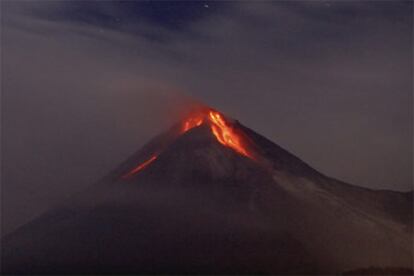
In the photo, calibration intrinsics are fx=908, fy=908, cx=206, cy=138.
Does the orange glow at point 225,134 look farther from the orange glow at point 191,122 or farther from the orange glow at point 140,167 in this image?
the orange glow at point 140,167

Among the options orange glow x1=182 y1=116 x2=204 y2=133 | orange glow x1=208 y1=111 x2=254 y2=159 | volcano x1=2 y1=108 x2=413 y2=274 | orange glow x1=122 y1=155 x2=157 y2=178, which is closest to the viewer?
volcano x1=2 y1=108 x2=413 y2=274

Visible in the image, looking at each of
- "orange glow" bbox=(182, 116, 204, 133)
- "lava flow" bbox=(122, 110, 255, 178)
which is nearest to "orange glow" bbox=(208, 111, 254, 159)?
"lava flow" bbox=(122, 110, 255, 178)

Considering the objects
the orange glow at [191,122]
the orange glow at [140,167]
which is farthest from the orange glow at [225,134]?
the orange glow at [140,167]

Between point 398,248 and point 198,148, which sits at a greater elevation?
point 198,148

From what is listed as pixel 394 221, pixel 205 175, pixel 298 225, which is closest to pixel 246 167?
pixel 205 175

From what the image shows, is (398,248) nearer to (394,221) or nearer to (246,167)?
(394,221)

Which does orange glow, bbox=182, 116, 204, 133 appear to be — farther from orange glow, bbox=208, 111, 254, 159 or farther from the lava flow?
orange glow, bbox=208, 111, 254, 159
